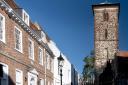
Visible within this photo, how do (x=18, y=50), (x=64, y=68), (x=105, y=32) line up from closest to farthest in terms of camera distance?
(x=18, y=50)
(x=64, y=68)
(x=105, y=32)

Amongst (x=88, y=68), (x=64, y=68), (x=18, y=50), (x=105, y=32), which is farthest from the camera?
(x=88, y=68)

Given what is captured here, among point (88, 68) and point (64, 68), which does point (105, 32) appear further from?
point (88, 68)

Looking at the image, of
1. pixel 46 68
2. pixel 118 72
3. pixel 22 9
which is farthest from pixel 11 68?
pixel 118 72

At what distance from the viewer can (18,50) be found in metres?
24.6

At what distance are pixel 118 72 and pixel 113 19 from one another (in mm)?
28241

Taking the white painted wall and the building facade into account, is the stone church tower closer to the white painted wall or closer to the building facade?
the building facade

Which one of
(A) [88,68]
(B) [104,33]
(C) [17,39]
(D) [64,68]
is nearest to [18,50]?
(C) [17,39]

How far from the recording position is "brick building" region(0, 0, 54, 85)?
21.4 metres

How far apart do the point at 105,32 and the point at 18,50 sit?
38.7 meters

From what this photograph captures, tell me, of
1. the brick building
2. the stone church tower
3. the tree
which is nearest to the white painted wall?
the stone church tower

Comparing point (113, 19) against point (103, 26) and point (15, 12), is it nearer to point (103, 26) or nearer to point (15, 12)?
point (103, 26)

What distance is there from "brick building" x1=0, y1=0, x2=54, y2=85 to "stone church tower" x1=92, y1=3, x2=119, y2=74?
1095 inches

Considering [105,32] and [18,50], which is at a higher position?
[105,32]

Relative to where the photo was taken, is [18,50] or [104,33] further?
[104,33]
